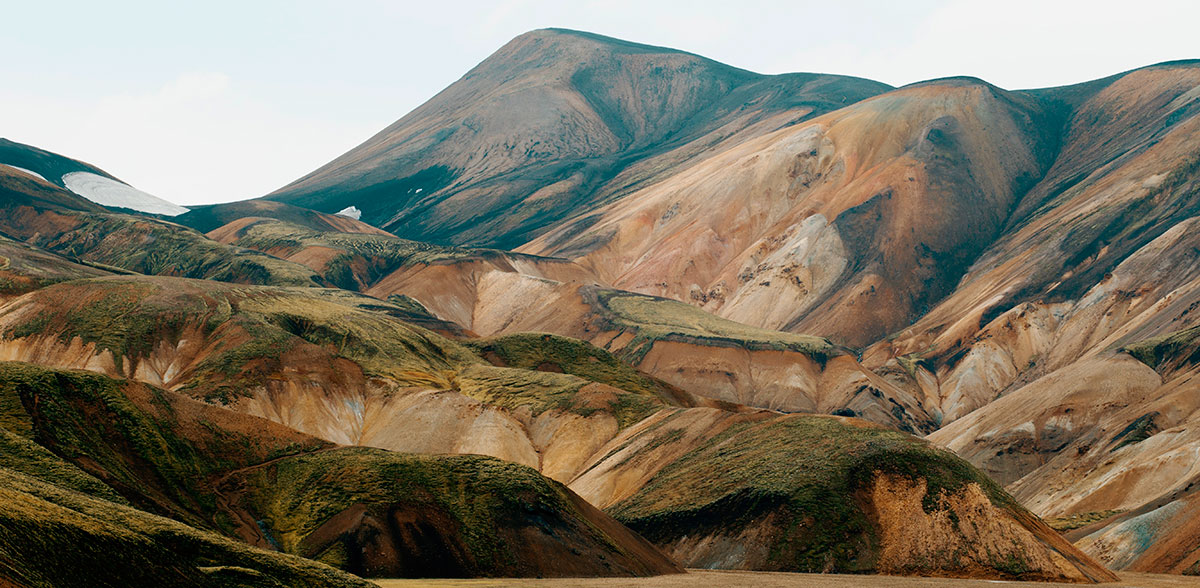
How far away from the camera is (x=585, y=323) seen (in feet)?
467

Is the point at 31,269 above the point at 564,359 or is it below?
above

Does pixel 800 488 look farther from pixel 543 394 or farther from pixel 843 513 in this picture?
pixel 543 394

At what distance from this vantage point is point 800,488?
59562mm

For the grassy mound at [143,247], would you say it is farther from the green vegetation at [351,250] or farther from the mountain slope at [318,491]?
the mountain slope at [318,491]

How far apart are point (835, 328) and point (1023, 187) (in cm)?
4717

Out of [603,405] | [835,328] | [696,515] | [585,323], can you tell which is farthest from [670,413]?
[835,328]

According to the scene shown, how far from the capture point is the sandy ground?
42.9 meters

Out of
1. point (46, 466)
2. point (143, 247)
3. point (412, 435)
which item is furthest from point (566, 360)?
point (143, 247)

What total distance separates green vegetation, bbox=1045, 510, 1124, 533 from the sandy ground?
1500cm

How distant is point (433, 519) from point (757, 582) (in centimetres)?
1421

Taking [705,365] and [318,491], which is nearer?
[318,491]

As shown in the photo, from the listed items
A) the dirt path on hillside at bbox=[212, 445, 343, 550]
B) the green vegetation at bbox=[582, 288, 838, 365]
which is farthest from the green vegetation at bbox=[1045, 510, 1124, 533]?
the green vegetation at bbox=[582, 288, 838, 365]

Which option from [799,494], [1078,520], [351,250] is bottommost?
[1078,520]

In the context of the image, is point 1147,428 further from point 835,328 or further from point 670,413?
point 835,328
